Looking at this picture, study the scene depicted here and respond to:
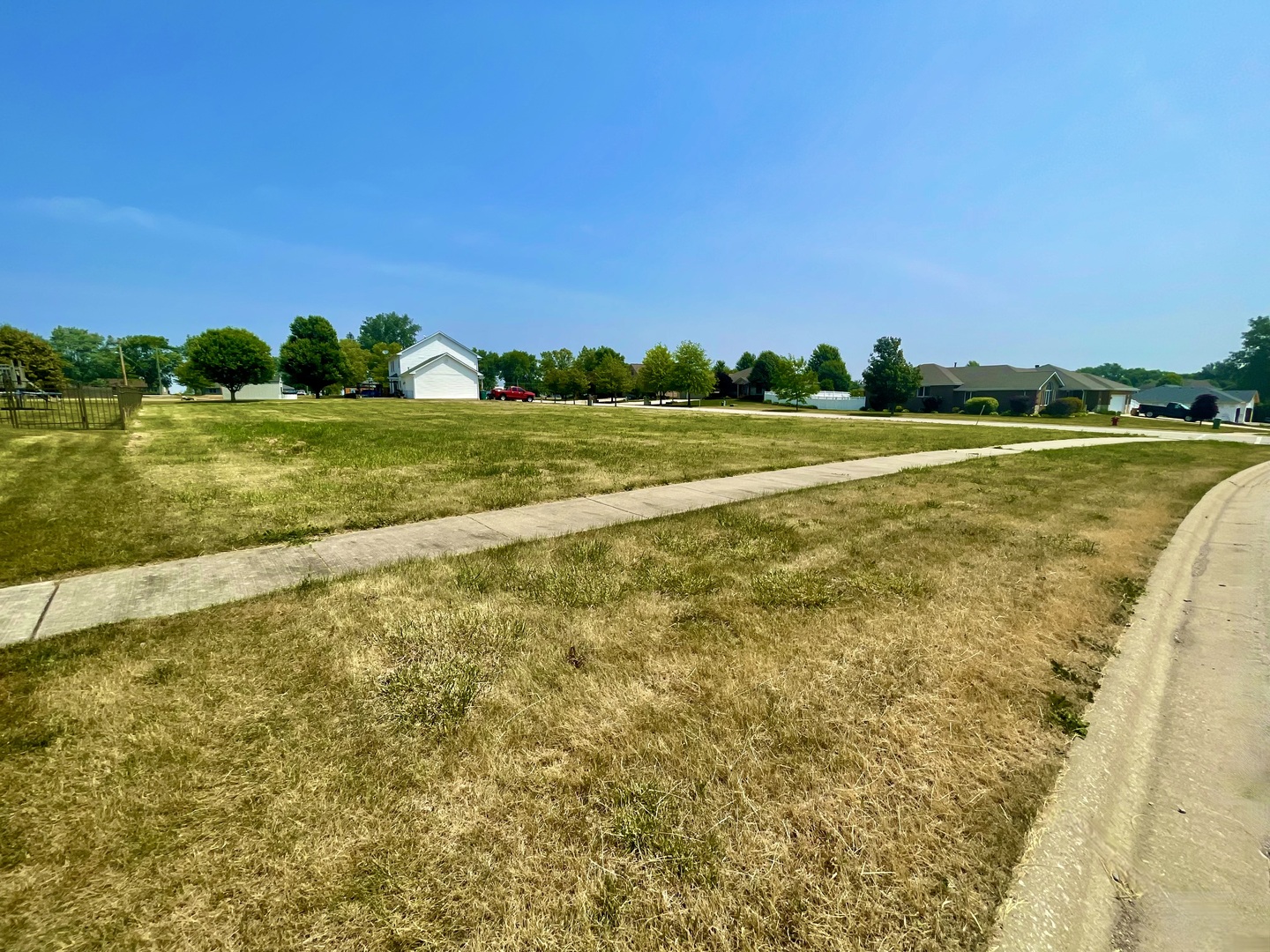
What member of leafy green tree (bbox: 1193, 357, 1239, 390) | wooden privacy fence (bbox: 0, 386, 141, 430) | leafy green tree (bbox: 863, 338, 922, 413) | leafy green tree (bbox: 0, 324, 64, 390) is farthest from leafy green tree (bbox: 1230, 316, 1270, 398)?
leafy green tree (bbox: 0, 324, 64, 390)

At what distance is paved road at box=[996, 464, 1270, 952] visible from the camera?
1742 millimetres

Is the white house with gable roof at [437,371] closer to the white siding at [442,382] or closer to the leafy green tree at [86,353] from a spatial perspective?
the white siding at [442,382]

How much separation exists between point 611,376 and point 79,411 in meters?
52.3

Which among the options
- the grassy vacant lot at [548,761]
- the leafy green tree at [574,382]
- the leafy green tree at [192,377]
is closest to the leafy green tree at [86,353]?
the leafy green tree at [192,377]

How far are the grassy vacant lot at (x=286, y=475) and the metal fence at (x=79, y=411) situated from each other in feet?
6.67

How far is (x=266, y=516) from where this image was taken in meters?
6.66

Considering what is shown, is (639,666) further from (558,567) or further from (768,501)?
(768,501)

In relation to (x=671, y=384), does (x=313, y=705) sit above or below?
below

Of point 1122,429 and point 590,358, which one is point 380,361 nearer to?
point 590,358

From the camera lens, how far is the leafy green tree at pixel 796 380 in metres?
54.9

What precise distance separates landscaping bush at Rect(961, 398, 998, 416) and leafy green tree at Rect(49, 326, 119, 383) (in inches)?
5565

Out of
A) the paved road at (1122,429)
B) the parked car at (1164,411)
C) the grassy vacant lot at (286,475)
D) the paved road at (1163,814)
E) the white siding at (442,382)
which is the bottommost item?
the paved road at (1163,814)

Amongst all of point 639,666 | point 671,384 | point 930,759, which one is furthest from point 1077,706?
point 671,384

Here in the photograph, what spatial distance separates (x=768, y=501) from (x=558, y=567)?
4.07 m
